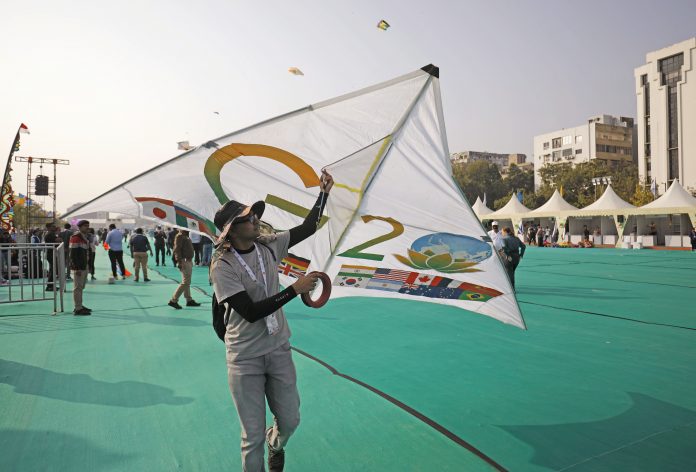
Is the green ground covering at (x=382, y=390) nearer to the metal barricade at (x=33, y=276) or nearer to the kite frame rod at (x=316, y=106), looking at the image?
the metal barricade at (x=33, y=276)

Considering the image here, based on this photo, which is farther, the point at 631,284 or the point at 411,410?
the point at 631,284

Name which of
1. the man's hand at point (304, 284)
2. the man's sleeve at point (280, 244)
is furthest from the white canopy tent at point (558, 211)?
the man's hand at point (304, 284)

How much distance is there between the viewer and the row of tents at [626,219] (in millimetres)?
26881

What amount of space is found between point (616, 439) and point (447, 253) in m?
2.00

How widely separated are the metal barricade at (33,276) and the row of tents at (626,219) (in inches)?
1198

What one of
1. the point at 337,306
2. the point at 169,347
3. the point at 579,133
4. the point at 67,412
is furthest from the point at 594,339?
the point at 579,133

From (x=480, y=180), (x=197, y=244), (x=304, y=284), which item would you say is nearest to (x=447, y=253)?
(x=304, y=284)

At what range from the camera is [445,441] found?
3.48 meters

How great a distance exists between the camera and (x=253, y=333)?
8.37 feet

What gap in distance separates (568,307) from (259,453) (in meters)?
8.21

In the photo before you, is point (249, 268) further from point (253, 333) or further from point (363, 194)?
point (363, 194)

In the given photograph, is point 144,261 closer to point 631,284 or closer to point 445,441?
point 445,441

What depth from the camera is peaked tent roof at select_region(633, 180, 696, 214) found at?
2583cm

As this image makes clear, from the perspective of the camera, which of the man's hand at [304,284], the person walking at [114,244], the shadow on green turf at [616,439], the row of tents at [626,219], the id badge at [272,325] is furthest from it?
the row of tents at [626,219]
